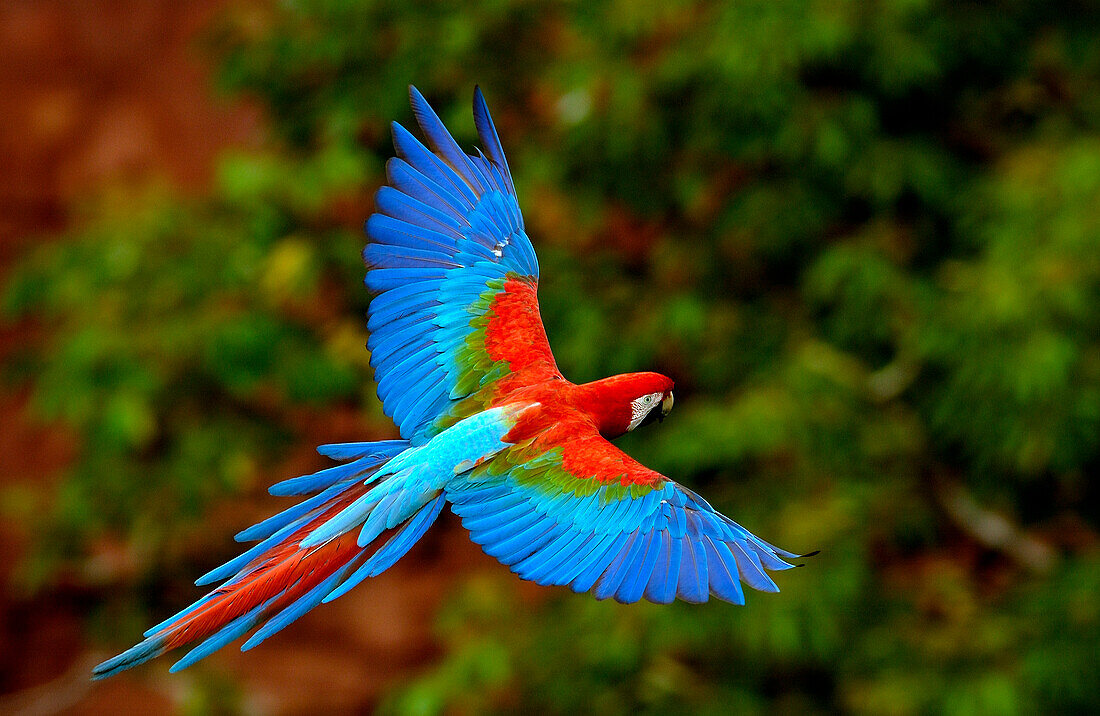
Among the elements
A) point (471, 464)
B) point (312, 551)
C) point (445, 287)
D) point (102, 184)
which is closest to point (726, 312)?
point (445, 287)

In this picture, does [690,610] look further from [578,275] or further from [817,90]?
[817,90]

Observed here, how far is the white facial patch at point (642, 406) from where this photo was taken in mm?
→ 1269

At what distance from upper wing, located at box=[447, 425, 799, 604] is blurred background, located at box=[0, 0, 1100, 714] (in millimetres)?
1548

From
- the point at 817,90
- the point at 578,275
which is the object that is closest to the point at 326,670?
the point at 578,275

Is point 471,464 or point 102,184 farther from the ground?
point 102,184

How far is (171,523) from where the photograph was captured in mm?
3418

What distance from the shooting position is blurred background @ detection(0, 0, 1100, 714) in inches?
107

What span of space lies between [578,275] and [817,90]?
866mm

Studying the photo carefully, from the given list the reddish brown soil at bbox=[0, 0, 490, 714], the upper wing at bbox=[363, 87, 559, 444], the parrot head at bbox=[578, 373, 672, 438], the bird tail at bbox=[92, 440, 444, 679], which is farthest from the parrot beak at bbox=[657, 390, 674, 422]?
the reddish brown soil at bbox=[0, 0, 490, 714]

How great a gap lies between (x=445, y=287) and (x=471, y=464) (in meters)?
0.28

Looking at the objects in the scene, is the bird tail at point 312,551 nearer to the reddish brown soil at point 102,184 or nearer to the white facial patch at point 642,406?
the white facial patch at point 642,406

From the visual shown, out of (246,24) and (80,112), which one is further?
(80,112)

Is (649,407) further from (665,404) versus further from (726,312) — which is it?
(726,312)

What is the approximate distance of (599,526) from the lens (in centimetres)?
115
